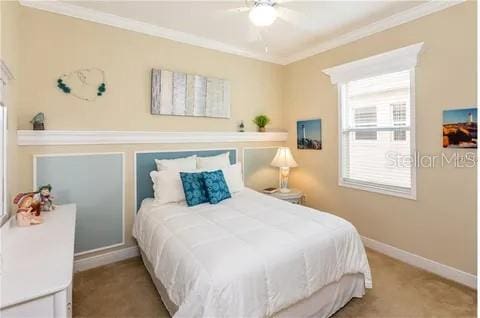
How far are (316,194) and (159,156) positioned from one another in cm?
216

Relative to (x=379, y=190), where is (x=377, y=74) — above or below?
above

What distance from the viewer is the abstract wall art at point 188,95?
2996 mm

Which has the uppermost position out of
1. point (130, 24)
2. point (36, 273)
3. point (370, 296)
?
point (130, 24)

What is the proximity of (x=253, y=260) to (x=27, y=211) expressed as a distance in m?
1.54

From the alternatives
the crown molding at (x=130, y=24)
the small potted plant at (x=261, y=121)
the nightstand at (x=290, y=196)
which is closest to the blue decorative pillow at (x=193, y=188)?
the nightstand at (x=290, y=196)

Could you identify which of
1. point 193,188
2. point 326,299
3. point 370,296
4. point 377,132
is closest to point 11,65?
point 193,188

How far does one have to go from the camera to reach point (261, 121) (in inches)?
151

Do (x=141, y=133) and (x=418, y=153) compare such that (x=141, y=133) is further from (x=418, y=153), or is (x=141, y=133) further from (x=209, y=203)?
(x=418, y=153)

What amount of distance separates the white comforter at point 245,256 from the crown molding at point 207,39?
198 cm

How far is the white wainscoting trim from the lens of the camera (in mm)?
2378

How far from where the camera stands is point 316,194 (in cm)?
371

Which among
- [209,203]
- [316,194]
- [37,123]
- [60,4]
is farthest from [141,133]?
[316,194]

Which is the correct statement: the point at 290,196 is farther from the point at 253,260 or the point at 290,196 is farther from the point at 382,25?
the point at 382,25

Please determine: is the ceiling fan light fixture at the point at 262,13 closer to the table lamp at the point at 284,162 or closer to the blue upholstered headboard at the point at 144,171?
the blue upholstered headboard at the point at 144,171
